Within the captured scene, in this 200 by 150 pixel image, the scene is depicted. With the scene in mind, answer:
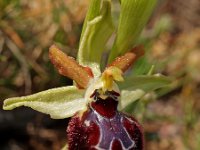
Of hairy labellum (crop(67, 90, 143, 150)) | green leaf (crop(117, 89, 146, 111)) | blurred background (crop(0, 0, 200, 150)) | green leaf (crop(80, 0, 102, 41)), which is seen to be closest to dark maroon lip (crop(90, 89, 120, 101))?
hairy labellum (crop(67, 90, 143, 150))

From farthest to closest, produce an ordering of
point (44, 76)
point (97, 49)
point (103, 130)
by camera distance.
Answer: point (44, 76)
point (97, 49)
point (103, 130)

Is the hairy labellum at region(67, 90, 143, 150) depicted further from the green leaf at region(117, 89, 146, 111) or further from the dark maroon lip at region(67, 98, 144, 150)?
the green leaf at region(117, 89, 146, 111)

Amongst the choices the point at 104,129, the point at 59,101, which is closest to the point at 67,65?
the point at 59,101

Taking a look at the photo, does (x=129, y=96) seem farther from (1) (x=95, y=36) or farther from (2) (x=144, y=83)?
(1) (x=95, y=36)

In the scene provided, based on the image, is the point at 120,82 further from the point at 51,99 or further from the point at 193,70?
the point at 193,70

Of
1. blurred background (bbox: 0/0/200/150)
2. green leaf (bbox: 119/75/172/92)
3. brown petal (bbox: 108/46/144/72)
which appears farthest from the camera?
blurred background (bbox: 0/0/200/150)

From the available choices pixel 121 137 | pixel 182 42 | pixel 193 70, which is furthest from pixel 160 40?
pixel 121 137
